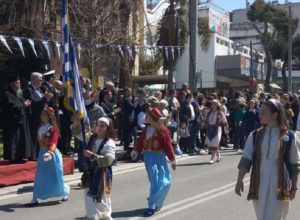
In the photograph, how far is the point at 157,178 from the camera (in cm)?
918

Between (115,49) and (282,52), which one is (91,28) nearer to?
(115,49)

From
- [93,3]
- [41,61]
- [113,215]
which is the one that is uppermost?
[93,3]

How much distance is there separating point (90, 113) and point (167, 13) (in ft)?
53.0

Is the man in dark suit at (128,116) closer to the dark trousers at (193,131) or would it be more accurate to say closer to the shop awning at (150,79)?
the dark trousers at (193,131)

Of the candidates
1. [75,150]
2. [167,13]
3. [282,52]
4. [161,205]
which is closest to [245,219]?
[161,205]

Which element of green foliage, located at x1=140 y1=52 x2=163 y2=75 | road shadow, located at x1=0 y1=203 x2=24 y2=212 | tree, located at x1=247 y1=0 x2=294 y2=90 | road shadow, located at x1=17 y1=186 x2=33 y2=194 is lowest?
road shadow, located at x1=17 y1=186 x2=33 y2=194

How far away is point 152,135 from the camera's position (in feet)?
30.5

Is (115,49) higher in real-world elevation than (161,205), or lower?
higher

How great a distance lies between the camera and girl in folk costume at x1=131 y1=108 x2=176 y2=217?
915cm

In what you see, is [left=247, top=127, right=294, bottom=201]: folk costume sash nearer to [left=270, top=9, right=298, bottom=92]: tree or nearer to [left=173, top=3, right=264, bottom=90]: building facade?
[left=173, top=3, right=264, bottom=90]: building facade

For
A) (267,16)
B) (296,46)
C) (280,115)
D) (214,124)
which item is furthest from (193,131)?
(296,46)

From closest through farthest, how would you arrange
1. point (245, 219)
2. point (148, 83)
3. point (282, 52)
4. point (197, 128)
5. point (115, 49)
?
point (245, 219) < point (197, 128) < point (115, 49) < point (148, 83) < point (282, 52)

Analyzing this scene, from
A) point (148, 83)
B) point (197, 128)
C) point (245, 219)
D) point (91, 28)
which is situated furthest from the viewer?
point (148, 83)

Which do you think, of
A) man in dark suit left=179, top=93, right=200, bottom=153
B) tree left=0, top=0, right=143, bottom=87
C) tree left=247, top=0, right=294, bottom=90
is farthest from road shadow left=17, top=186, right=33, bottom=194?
tree left=247, top=0, right=294, bottom=90
